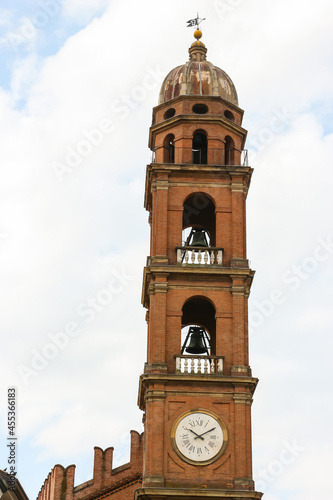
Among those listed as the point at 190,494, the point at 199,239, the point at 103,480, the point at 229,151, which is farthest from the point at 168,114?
the point at 190,494

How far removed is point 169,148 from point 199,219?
3.15 metres

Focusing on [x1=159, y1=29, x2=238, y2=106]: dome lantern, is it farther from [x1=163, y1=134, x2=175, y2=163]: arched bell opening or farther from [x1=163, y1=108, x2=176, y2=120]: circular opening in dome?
[x1=163, y1=134, x2=175, y2=163]: arched bell opening

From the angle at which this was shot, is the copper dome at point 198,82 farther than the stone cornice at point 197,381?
Yes

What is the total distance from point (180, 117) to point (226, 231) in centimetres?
530

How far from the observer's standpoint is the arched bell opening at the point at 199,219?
4853cm

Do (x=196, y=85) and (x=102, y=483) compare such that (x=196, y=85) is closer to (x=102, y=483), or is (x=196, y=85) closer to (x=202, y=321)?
(x=202, y=321)

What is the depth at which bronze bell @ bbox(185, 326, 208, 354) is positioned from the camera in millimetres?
47406

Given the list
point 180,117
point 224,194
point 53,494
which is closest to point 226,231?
point 224,194

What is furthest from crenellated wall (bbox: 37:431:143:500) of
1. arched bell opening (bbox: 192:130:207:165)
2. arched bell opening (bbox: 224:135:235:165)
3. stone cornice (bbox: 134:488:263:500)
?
arched bell opening (bbox: 224:135:235:165)

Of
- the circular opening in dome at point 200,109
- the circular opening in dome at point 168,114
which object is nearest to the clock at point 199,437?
the circular opening in dome at point 200,109

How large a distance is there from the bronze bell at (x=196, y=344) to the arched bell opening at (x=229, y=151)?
7039mm

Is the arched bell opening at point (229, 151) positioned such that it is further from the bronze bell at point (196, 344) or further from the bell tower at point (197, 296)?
the bronze bell at point (196, 344)

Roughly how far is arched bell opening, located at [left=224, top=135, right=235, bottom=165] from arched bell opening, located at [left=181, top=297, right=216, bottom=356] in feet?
19.5

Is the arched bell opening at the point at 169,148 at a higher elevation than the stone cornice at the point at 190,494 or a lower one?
higher
